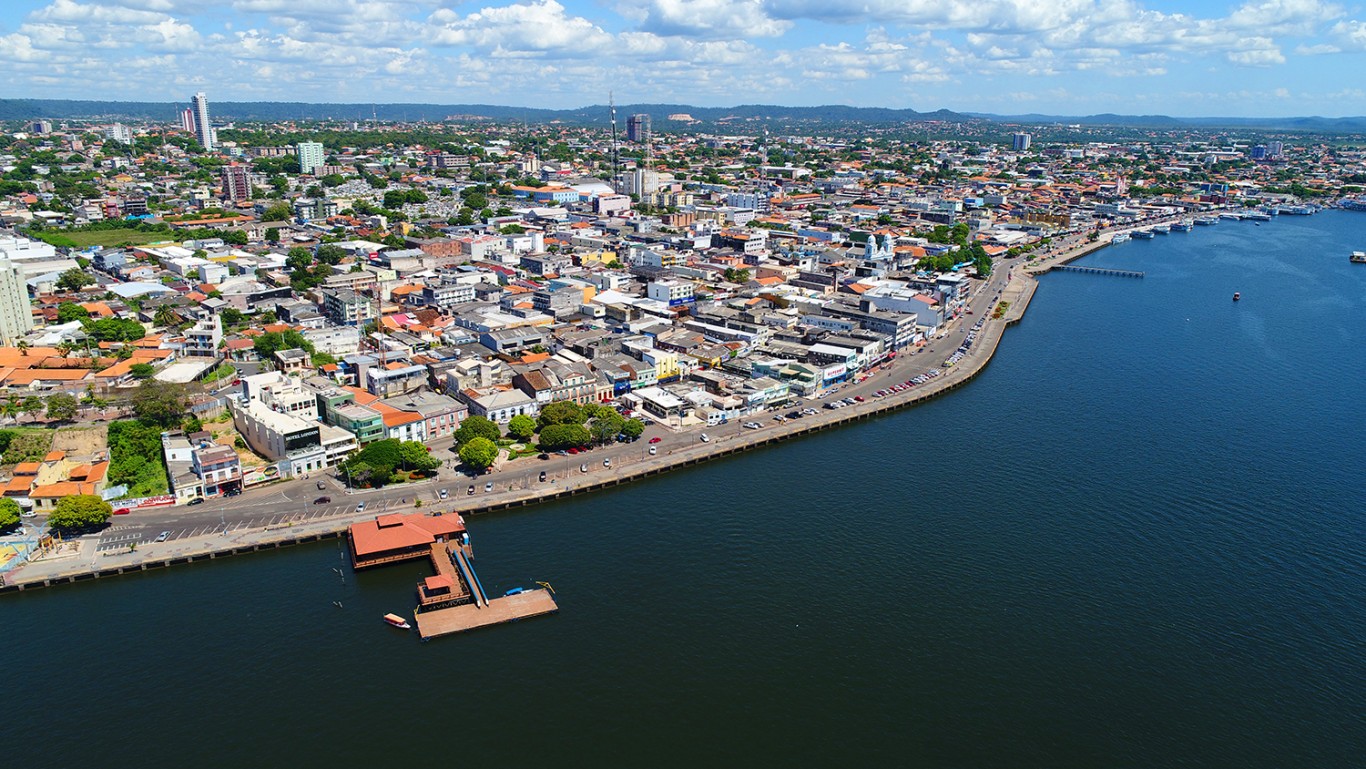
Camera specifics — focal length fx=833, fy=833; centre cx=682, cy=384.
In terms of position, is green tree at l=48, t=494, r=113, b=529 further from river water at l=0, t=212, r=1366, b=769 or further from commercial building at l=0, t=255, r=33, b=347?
commercial building at l=0, t=255, r=33, b=347

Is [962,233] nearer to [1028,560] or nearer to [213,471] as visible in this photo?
[1028,560]

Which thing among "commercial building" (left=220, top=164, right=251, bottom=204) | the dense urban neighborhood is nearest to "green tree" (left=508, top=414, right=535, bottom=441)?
the dense urban neighborhood

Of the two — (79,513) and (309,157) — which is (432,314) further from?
(309,157)

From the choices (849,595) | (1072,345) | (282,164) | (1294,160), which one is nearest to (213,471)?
(849,595)

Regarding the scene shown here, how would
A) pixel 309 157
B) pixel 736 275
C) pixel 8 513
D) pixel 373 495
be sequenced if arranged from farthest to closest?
1. pixel 309 157
2. pixel 736 275
3. pixel 373 495
4. pixel 8 513

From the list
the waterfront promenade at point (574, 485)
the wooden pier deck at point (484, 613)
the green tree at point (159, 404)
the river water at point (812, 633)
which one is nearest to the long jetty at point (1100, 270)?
the waterfront promenade at point (574, 485)

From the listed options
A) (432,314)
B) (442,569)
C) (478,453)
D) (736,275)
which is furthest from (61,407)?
(736,275)

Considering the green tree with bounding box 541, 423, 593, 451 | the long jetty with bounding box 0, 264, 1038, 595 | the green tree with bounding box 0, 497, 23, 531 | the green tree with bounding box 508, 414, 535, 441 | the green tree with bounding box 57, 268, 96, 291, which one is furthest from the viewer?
the green tree with bounding box 57, 268, 96, 291
